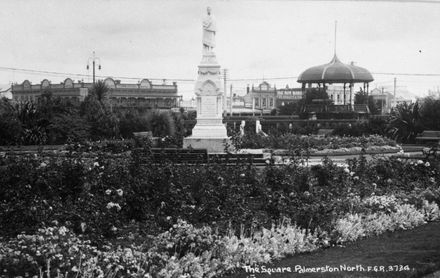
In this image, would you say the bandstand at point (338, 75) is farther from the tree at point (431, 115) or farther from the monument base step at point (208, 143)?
the monument base step at point (208, 143)

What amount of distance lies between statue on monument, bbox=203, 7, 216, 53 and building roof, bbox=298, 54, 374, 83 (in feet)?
138

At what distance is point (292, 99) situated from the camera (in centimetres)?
11331

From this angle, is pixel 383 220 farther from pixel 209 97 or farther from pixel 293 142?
pixel 209 97

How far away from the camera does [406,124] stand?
1342 inches

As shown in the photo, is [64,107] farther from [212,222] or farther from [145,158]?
[212,222]

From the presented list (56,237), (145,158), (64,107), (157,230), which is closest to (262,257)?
(157,230)

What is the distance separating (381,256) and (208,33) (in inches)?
719

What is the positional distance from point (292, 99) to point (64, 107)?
8618cm

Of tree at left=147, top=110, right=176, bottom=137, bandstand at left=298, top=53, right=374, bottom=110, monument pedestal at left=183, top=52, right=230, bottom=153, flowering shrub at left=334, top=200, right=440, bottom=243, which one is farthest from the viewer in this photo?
bandstand at left=298, top=53, right=374, bottom=110

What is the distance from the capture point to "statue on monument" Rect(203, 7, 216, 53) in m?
25.2

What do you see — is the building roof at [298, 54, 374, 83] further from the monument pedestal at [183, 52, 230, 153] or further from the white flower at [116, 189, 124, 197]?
the white flower at [116, 189, 124, 197]

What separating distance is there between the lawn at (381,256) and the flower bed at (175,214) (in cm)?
21

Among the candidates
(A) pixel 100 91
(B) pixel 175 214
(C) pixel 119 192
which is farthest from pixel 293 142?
(B) pixel 175 214

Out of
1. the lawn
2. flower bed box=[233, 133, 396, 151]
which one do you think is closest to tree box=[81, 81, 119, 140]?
flower bed box=[233, 133, 396, 151]
